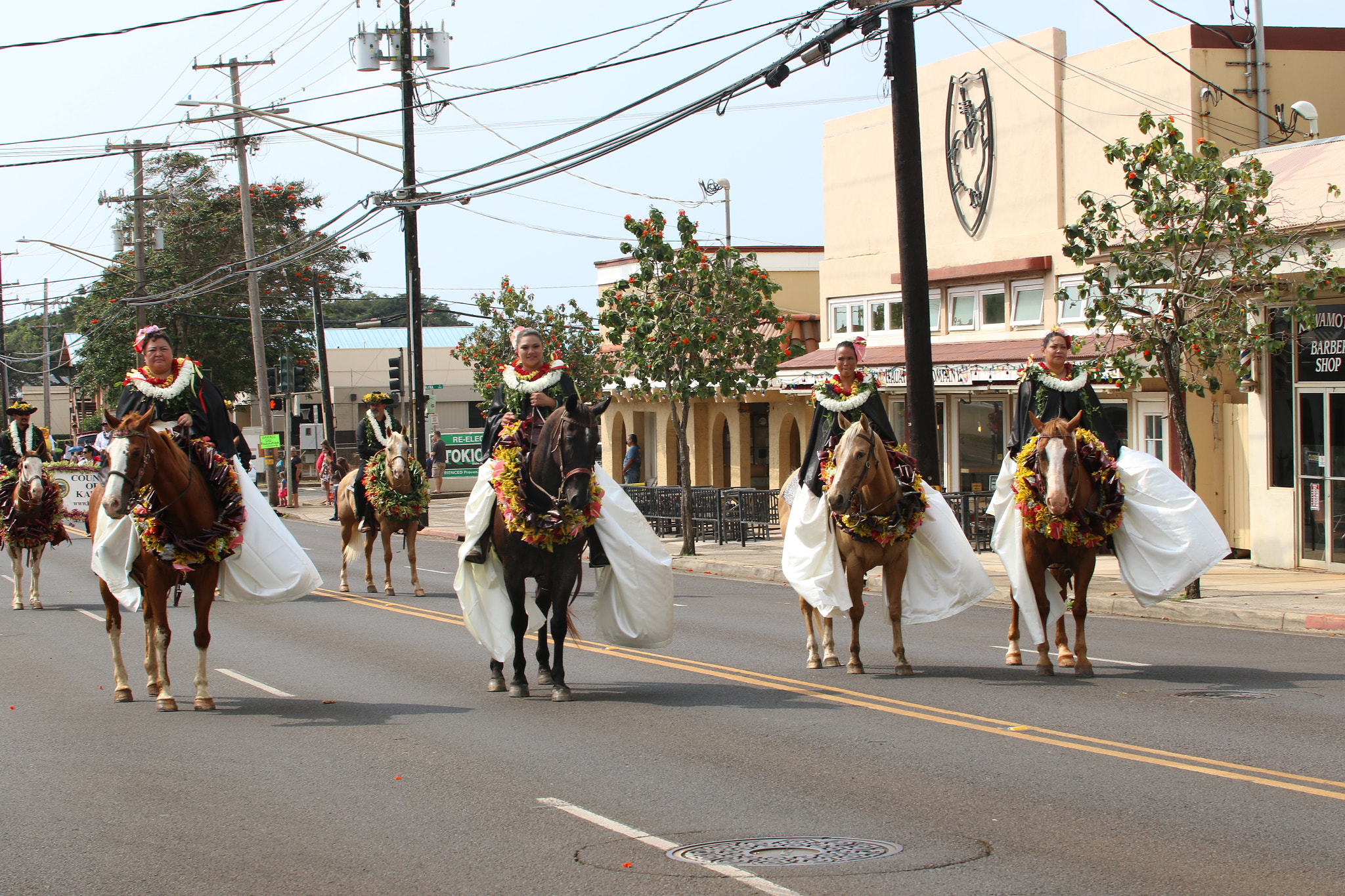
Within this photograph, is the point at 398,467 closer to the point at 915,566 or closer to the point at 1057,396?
the point at 915,566

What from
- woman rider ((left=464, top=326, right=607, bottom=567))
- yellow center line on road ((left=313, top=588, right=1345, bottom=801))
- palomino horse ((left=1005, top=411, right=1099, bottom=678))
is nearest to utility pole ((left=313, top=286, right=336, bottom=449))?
yellow center line on road ((left=313, top=588, right=1345, bottom=801))

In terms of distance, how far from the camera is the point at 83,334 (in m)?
58.8

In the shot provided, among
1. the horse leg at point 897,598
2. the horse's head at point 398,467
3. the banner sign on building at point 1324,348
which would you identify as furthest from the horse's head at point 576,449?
the banner sign on building at point 1324,348

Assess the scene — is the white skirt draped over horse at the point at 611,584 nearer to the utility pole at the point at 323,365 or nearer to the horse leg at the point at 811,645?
the horse leg at the point at 811,645

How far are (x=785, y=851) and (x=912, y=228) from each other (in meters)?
13.3

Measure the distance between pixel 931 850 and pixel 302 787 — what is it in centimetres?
356

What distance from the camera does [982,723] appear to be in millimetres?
9125

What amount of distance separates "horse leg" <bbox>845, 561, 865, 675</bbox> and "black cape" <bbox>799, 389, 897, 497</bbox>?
73 centimetres

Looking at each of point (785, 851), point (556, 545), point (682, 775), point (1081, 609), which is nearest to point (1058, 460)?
point (1081, 609)

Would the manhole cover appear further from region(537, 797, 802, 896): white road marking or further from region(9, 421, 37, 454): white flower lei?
region(9, 421, 37, 454): white flower lei

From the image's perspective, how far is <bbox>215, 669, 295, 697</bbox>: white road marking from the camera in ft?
36.5

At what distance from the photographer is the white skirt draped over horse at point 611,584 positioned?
10.4 metres

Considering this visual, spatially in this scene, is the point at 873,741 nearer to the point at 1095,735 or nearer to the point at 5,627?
the point at 1095,735

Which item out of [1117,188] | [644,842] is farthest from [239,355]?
[644,842]
